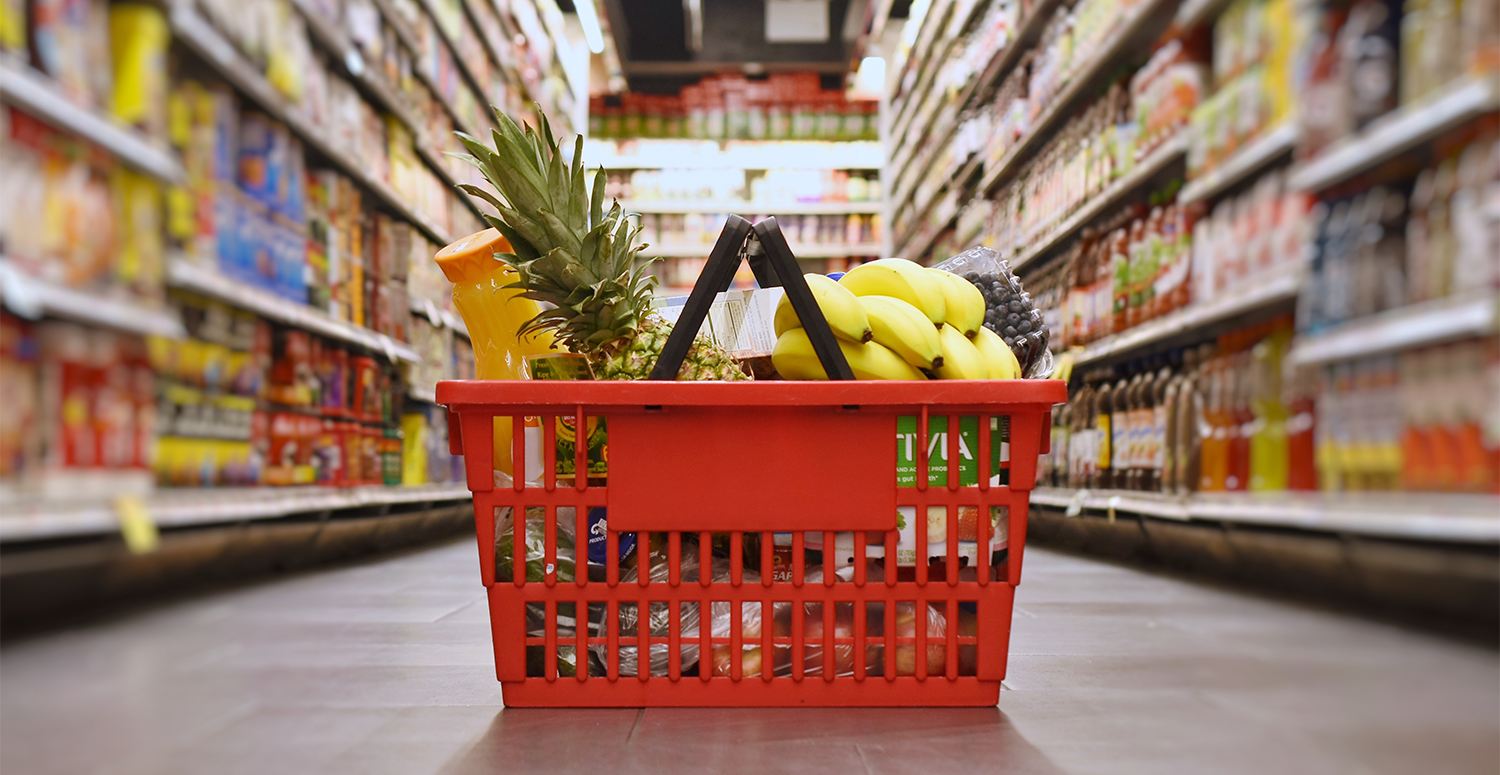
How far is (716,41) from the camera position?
7930mm

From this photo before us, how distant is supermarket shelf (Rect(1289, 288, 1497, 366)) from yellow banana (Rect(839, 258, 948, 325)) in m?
0.68

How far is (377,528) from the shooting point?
7.14ft

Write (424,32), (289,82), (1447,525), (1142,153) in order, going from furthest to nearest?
(424,32) → (1142,153) → (289,82) → (1447,525)

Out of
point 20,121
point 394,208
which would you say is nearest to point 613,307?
point 20,121

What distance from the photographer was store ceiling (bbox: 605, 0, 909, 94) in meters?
7.26

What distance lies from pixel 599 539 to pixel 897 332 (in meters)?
0.42

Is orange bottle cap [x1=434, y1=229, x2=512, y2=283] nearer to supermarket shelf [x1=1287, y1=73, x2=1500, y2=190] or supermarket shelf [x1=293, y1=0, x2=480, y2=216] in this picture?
supermarket shelf [x1=293, y1=0, x2=480, y2=216]

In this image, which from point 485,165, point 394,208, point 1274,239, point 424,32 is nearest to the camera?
point 1274,239

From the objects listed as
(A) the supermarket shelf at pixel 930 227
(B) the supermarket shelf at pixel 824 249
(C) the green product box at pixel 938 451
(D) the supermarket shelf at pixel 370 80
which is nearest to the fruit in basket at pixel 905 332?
(C) the green product box at pixel 938 451

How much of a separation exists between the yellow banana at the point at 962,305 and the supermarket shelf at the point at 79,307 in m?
0.90

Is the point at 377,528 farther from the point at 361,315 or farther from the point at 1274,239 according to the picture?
the point at 1274,239

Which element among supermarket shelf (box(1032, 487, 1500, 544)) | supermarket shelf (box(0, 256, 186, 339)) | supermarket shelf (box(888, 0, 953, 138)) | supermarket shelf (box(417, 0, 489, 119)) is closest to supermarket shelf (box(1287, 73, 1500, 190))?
supermarket shelf (box(1032, 487, 1500, 544))

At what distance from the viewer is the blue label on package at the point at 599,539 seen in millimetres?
1102

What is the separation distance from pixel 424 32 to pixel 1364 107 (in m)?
3.66
